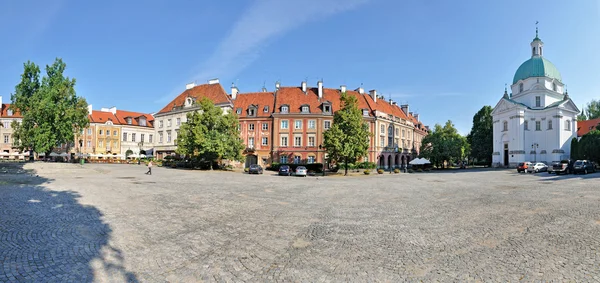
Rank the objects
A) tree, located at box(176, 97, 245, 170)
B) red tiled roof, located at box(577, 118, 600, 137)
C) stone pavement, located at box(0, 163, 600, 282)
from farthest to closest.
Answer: red tiled roof, located at box(577, 118, 600, 137) < tree, located at box(176, 97, 245, 170) < stone pavement, located at box(0, 163, 600, 282)

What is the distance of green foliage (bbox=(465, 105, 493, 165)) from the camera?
6981cm

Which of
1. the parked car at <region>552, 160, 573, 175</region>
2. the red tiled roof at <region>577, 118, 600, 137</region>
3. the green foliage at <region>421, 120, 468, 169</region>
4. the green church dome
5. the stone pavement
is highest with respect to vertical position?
the green church dome

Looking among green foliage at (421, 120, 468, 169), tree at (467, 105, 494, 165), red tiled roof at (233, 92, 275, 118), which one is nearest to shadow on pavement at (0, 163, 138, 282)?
red tiled roof at (233, 92, 275, 118)

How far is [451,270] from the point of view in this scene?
6.56 metres

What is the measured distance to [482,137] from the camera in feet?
234

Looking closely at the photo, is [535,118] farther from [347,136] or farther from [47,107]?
[47,107]

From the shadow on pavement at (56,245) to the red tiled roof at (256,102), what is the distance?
1735 inches

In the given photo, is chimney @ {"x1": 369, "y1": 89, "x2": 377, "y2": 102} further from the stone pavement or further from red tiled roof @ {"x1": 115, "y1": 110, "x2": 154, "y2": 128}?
red tiled roof @ {"x1": 115, "y1": 110, "x2": 154, "y2": 128}

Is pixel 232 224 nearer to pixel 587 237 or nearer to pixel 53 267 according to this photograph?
pixel 53 267

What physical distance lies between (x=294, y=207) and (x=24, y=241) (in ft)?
30.7

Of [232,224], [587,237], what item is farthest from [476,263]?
[232,224]

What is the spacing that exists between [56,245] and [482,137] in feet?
262

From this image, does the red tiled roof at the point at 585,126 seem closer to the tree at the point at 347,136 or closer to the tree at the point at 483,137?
the tree at the point at 483,137

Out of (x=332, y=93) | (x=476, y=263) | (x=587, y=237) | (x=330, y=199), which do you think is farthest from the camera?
(x=332, y=93)
